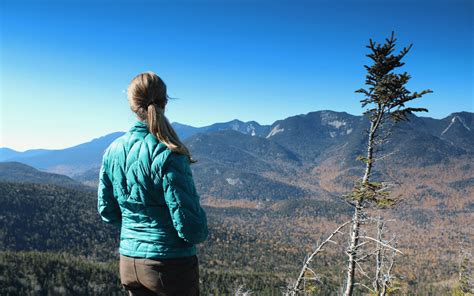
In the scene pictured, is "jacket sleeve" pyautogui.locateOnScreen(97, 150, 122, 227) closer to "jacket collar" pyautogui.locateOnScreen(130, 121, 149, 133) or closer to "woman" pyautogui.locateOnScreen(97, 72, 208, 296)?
"woman" pyautogui.locateOnScreen(97, 72, 208, 296)

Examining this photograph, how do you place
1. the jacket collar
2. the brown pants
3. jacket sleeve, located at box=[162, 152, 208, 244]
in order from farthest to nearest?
the jacket collar, the brown pants, jacket sleeve, located at box=[162, 152, 208, 244]

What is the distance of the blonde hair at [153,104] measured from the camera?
3918 mm

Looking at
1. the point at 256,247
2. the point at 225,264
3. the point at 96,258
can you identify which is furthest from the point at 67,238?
the point at 256,247

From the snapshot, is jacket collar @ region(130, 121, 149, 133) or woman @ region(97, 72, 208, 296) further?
jacket collar @ region(130, 121, 149, 133)

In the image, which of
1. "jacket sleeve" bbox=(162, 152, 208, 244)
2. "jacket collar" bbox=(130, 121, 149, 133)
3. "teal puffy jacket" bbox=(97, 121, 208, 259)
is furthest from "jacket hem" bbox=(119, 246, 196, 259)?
"jacket collar" bbox=(130, 121, 149, 133)

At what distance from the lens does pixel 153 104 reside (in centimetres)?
405

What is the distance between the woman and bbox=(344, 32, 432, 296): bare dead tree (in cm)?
865

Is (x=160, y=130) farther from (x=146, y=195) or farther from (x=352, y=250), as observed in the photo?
(x=352, y=250)

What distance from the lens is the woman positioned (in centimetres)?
377

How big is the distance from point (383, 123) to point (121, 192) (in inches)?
415

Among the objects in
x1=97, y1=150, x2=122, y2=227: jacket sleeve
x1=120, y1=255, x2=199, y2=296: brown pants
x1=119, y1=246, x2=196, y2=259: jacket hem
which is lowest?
x1=120, y1=255, x2=199, y2=296: brown pants

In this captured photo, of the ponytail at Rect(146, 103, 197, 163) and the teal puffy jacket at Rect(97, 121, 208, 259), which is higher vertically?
the ponytail at Rect(146, 103, 197, 163)

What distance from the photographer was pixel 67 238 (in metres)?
142

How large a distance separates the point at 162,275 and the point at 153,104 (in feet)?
5.64
